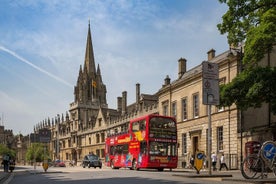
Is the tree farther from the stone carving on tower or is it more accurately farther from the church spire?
the church spire

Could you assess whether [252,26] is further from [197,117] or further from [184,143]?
[184,143]

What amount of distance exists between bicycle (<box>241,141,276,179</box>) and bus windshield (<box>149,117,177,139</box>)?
16.0 m

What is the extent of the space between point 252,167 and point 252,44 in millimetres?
11989

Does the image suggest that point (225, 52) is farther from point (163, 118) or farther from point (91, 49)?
point (91, 49)

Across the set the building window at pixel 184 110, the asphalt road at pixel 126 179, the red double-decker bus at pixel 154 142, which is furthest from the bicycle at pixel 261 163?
the building window at pixel 184 110

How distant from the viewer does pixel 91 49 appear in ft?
363

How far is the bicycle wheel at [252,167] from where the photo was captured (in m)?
14.3

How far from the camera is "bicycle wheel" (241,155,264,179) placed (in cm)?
1426

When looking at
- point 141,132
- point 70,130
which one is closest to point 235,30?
point 141,132

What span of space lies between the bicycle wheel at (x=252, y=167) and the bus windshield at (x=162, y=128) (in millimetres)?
16082

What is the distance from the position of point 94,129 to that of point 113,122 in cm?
1059

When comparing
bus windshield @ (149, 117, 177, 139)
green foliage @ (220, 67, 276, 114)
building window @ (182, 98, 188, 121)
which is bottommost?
bus windshield @ (149, 117, 177, 139)

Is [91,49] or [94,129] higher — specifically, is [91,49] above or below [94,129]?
above

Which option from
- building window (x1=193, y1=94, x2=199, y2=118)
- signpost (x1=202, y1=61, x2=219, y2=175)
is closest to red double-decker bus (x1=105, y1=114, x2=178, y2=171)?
building window (x1=193, y1=94, x2=199, y2=118)
